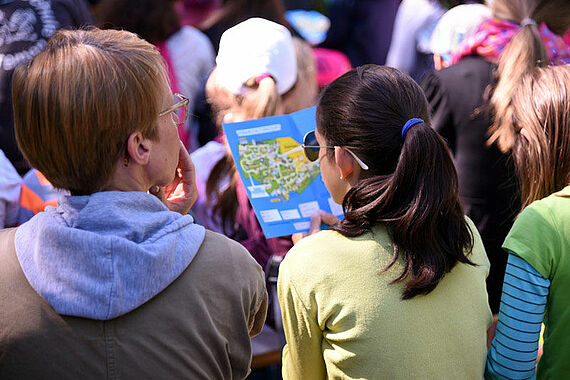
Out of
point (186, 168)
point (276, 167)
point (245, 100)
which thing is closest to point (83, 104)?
point (186, 168)

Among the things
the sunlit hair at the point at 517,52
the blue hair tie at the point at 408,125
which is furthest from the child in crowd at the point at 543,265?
the sunlit hair at the point at 517,52

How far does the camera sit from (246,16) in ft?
12.5

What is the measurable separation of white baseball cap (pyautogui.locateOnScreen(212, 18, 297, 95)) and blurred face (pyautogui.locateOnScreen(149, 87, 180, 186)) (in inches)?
43.2

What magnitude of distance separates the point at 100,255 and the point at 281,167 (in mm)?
1006

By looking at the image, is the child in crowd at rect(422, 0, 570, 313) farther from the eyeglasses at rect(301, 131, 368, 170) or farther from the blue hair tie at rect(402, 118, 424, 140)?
the blue hair tie at rect(402, 118, 424, 140)

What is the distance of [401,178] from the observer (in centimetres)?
157

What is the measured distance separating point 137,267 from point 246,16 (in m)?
2.79

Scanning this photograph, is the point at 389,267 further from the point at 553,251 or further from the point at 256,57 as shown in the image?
the point at 256,57

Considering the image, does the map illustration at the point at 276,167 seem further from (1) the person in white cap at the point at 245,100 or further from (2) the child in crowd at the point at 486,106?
(2) the child in crowd at the point at 486,106

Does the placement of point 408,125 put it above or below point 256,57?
above

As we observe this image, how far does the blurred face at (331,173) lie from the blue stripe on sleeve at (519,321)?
1.56ft

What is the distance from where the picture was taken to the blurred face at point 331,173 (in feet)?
5.77

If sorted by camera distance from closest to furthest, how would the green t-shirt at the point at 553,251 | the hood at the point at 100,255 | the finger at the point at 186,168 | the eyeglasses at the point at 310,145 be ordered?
the hood at the point at 100,255 < the green t-shirt at the point at 553,251 < the finger at the point at 186,168 < the eyeglasses at the point at 310,145

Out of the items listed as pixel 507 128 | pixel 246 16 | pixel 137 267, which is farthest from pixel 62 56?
pixel 246 16
